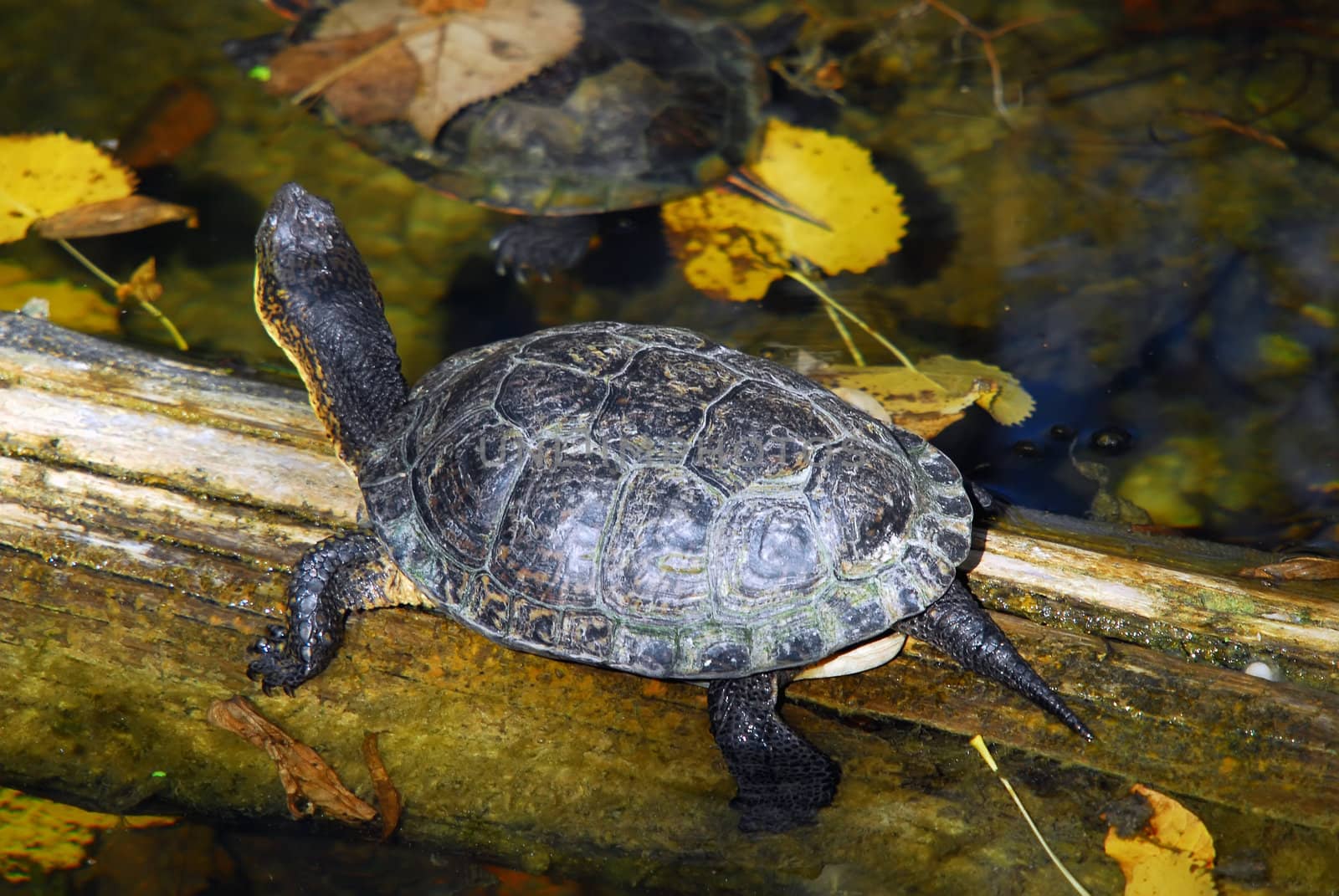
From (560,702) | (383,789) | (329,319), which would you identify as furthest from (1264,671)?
(329,319)

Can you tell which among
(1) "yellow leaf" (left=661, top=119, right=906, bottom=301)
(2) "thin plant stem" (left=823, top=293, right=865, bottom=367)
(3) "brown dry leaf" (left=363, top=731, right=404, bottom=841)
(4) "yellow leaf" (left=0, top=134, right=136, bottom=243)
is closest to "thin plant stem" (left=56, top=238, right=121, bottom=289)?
(4) "yellow leaf" (left=0, top=134, right=136, bottom=243)

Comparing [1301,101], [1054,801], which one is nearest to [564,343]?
[1054,801]

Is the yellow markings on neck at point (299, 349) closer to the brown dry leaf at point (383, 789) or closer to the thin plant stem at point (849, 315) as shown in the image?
the brown dry leaf at point (383, 789)

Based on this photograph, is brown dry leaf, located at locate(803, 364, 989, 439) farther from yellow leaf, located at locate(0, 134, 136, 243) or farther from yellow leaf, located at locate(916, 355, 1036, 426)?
yellow leaf, located at locate(0, 134, 136, 243)

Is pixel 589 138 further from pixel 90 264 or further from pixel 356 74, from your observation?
pixel 90 264

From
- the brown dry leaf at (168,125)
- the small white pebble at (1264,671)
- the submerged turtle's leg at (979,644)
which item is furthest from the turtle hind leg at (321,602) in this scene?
the brown dry leaf at (168,125)
